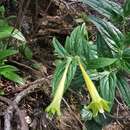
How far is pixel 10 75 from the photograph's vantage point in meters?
1.87

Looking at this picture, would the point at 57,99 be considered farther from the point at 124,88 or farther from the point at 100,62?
the point at 124,88

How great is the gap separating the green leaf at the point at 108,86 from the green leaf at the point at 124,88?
0.05 meters

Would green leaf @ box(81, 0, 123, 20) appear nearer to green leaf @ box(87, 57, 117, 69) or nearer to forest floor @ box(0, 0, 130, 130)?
green leaf @ box(87, 57, 117, 69)

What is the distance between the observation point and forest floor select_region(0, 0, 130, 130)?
5.74ft

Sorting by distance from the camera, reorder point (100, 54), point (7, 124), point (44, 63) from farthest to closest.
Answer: point (44, 63) → point (7, 124) → point (100, 54)

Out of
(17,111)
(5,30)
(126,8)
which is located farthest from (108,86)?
(5,30)

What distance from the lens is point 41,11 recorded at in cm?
238

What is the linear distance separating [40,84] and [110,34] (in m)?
0.56

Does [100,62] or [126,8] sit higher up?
[126,8]

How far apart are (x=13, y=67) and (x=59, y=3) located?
2.33 ft

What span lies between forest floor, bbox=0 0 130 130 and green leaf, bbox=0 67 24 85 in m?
0.03

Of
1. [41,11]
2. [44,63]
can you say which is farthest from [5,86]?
[41,11]

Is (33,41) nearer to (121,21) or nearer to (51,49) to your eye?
(51,49)

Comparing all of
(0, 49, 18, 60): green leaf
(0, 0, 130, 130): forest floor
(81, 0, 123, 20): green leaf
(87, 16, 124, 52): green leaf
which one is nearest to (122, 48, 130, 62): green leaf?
(87, 16, 124, 52): green leaf
